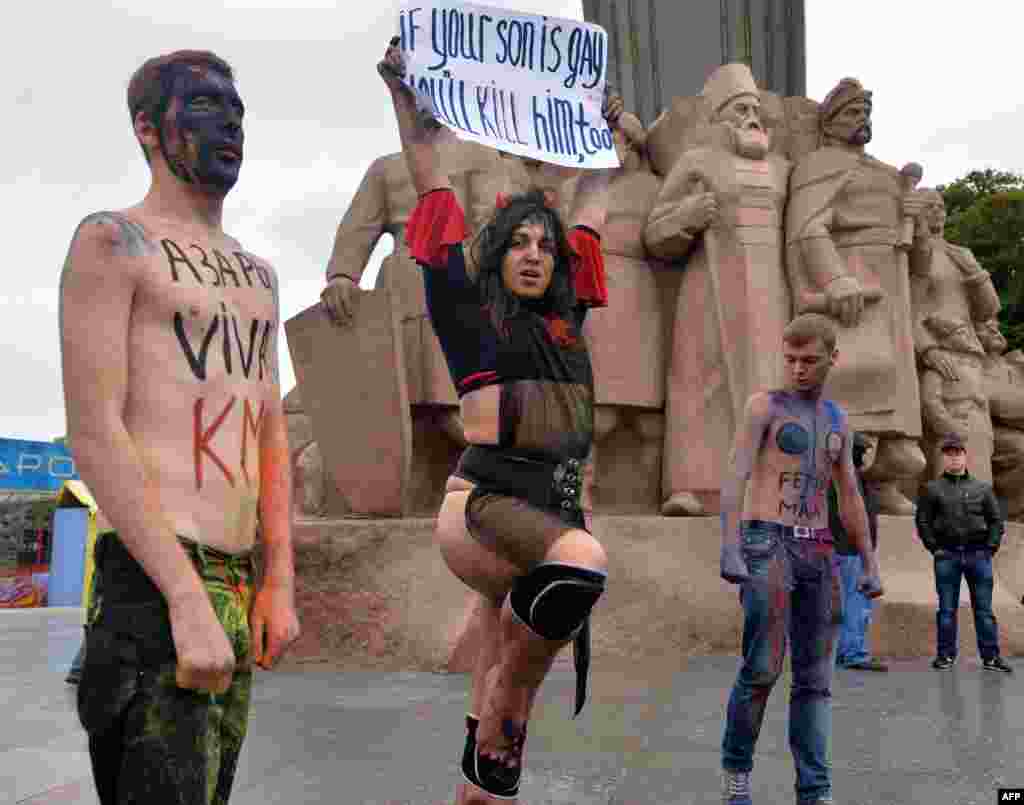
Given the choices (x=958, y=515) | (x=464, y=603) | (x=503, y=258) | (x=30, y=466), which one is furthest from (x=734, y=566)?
(x=30, y=466)

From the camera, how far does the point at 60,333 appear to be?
1666mm

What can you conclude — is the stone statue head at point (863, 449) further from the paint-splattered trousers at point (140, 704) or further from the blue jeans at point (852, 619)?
the paint-splattered trousers at point (140, 704)

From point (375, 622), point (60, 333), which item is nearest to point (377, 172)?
point (375, 622)

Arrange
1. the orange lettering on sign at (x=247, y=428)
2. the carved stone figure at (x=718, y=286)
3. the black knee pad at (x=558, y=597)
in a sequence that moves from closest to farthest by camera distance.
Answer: the orange lettering on sign at (x=247, y=428), the black knee pad at (x=558, y=597), the carved stone figure at (x=718, y=286)

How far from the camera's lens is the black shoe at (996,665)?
6.51 m

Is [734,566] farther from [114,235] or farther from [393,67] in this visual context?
[114,235]

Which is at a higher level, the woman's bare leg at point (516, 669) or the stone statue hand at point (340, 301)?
the stone statue hand at point (340, 301)

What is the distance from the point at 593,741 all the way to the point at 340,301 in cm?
399

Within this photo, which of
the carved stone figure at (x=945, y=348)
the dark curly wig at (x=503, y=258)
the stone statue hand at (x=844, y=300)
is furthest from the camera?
the carved stone figure at (x=945, y=348)

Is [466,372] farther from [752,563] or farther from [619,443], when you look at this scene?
[619,443]

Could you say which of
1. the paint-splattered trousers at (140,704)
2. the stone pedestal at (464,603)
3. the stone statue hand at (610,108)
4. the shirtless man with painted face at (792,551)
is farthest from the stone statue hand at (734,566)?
the stone pedestal at (464,603)

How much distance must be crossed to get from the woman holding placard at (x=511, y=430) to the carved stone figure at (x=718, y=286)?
504 centimetres

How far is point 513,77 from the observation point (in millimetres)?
2963

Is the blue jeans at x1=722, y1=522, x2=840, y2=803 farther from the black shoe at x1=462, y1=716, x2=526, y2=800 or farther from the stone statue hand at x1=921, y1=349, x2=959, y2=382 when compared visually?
the stone statue hand at x1=921, y1=349, x2=959, y2=382
